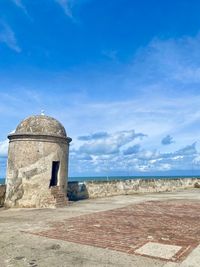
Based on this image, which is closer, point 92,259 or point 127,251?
point 92,259

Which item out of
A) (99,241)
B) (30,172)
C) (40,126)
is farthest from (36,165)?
(99,241)

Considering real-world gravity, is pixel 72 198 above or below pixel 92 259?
above

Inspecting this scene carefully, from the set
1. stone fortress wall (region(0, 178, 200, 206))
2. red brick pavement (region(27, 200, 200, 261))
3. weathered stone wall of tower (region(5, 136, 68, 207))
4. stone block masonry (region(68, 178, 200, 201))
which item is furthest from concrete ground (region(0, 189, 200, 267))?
stone block masonry (region(68, 178, 200, 201))

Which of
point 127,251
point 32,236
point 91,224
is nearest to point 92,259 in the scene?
point 127,251

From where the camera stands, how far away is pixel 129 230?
768cm

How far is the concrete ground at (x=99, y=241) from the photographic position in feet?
17.1

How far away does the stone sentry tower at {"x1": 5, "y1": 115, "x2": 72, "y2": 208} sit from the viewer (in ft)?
41.5

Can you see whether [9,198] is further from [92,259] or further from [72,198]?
[92,259]

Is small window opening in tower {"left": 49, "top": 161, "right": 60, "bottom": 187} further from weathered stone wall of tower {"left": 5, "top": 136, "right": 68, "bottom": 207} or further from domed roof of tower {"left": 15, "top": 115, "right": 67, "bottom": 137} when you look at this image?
domed roof of tower {"left": 15, "top": 115, "right": 67, "bottom": 137}

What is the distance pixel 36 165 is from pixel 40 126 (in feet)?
5.67

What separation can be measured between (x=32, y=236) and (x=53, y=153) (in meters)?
6.63

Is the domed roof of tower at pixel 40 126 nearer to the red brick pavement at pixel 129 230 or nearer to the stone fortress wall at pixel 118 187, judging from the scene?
the stone fortress wall at pixel 118 187

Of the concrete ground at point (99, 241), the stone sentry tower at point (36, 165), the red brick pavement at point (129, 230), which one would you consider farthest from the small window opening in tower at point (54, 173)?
the red brick pavement at point (129, 230)

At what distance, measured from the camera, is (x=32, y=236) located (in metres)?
6.85
